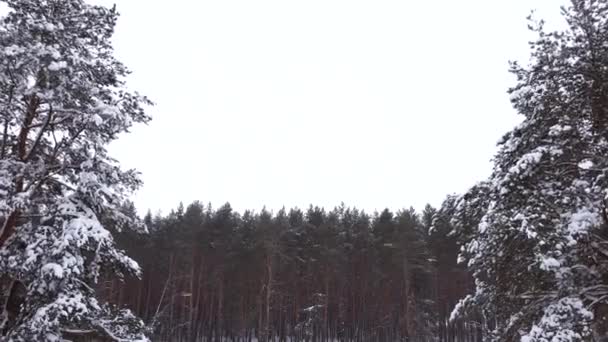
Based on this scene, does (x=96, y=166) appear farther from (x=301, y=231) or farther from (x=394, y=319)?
(x=394, y=319)

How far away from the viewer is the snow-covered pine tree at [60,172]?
25.7ft

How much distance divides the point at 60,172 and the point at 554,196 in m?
10.2

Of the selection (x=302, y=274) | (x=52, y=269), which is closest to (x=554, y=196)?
(x=52, y=269)

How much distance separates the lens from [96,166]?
28.6 feet

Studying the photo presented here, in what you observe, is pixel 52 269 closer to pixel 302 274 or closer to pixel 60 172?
pixel 60 172

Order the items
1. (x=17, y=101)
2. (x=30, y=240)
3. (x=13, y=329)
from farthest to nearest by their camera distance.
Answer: (x=17, y=101), (x=30, y=240), (x=13, y=329)

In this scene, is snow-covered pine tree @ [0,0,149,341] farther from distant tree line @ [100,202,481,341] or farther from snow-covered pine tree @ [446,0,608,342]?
distant tree line @ [100,202,481,341]

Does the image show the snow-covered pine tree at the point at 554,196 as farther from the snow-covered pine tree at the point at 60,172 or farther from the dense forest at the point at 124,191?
the snow-covered pine tree at the point at 60,172

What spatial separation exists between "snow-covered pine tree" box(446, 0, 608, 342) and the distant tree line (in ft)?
106

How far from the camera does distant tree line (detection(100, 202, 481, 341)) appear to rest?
43844 mm

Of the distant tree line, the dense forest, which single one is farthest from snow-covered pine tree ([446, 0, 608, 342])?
the distant tree line

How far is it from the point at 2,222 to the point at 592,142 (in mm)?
12254

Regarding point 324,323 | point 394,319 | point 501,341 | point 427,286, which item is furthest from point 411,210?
point 501,341

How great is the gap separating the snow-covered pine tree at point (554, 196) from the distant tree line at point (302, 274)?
32.3 metres
